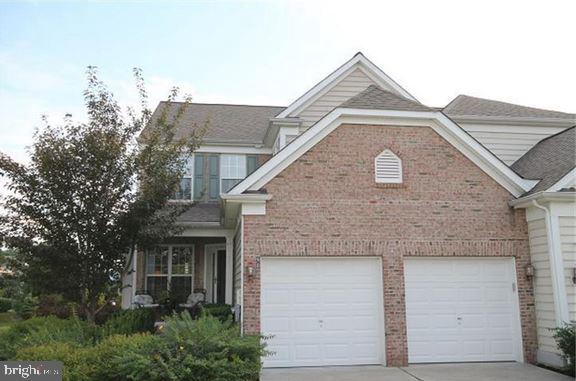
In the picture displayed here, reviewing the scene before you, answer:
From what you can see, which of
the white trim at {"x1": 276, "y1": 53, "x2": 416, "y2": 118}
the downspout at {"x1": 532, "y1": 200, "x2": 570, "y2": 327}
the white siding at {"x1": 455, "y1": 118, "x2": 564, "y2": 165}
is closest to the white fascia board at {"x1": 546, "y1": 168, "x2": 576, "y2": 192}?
the downspout at {"x1": 532, "y1": 200, "x2": 570, "y2": 327}

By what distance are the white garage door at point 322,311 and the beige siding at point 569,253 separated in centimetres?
396

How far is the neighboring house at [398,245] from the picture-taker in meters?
11.0

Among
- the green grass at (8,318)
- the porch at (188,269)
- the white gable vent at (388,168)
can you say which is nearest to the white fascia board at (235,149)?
the porch at (188,269)

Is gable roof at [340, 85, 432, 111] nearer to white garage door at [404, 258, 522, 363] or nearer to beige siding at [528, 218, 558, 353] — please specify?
white garage door at [404, 258, 522, 363]

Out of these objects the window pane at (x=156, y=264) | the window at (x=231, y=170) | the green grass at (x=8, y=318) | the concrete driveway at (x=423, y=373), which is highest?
the window at (x=231, y=170)

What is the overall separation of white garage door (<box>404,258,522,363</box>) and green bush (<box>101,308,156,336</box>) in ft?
22.0

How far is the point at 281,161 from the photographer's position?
36.9ft

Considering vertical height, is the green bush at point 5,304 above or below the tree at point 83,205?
below

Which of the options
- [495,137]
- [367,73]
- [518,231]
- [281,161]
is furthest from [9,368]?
[495,137]

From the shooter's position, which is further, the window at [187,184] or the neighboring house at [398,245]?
the window at [187,184]

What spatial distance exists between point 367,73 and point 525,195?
681cm

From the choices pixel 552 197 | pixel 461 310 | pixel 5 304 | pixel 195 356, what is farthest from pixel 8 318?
pixel 552 197

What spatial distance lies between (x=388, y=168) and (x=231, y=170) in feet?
25.1

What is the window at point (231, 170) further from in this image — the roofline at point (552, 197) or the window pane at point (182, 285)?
the roofline at point (552, 197)
